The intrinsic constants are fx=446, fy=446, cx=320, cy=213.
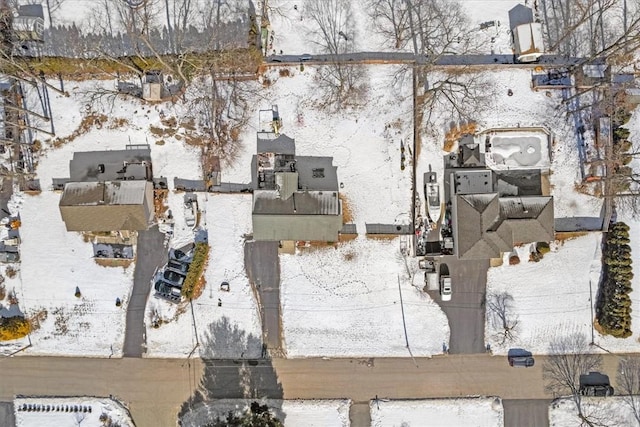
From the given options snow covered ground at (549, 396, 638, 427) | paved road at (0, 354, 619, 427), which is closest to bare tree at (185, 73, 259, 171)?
paved road at (0, 354, 619, 427)

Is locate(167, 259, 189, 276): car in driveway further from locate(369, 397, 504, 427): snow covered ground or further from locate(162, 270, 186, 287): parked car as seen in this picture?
locate(369, 397, 504, 427): snow covered ground

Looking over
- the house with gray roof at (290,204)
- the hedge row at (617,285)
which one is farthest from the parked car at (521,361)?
the house with gray roof at (290,204)

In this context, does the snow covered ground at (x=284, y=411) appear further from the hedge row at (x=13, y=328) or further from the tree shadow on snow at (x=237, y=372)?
the hedge row at (x=13, y=328)

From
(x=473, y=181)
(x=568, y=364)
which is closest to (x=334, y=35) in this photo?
(x=473, y=181)

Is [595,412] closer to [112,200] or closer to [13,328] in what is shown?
[112,200]

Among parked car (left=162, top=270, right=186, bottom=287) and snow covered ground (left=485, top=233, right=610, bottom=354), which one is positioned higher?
parked car (left=162, top=270, right=186, bottom=287)
